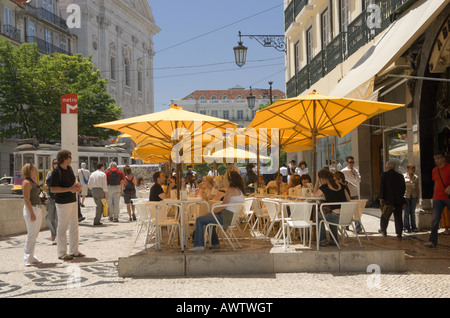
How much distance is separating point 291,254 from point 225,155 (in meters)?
9.46

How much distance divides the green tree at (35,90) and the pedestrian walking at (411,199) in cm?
2948

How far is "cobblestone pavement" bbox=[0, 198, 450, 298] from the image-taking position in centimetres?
640

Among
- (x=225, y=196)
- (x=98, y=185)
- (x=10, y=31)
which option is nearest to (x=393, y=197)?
(x=225, y=196)

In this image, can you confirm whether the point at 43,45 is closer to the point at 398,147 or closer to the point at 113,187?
the point at 113,187

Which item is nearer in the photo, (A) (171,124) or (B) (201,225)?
(B) (201,225)

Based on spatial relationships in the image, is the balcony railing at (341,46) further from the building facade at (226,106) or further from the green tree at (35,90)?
the building facade at (226,106)

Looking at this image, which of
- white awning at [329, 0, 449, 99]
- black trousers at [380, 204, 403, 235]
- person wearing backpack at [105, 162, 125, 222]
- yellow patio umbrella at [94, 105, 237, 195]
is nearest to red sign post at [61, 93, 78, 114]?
yellow patio umbrella at [94, 105, 237, 195]

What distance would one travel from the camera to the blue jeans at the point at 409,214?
465 inches

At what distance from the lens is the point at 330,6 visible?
2044 cm

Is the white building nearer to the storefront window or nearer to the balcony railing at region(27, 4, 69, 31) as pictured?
A: the balcony railing at region(27, 4, 69, 31)

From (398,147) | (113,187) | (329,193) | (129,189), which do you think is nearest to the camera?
(329,193)

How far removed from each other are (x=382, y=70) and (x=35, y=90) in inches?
1245

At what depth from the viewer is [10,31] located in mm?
43781

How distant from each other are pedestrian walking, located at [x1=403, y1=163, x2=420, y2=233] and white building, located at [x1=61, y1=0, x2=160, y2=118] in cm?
4560
